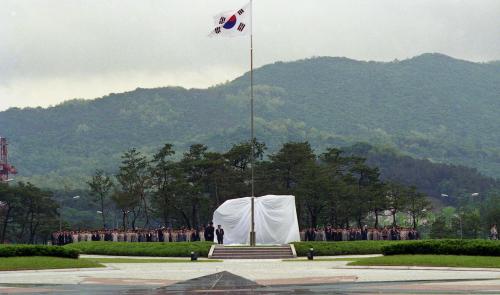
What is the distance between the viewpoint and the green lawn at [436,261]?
3517cm

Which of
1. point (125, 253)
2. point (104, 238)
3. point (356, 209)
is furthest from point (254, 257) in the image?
point (356, 209)

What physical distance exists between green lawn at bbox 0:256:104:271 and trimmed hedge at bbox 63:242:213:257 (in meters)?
12.4

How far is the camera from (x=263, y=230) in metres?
62.4

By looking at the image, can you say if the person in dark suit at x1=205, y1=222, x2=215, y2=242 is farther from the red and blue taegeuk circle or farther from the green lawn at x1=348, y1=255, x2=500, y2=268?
the green lawn at x1=348, y1=255, x2=500, y2=268

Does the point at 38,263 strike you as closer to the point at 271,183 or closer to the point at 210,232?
the point at 210,232

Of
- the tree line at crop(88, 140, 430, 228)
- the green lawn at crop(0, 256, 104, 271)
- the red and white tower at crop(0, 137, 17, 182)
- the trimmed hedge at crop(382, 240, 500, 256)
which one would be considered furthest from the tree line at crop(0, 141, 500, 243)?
the green lawn at crop(0, 256, 104, 271)

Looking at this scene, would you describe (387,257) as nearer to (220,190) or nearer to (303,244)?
(303,244)

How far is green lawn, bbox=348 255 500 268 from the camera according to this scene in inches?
1384

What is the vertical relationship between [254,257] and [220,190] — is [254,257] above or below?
below

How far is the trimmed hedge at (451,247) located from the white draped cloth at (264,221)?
68.7ft

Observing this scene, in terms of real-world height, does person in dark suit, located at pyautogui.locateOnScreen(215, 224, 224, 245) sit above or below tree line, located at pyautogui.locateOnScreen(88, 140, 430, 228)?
below

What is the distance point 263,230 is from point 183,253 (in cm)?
959

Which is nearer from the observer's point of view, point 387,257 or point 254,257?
point 387,257

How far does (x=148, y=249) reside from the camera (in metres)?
56.0
